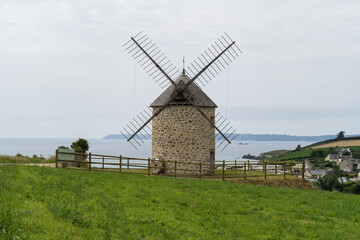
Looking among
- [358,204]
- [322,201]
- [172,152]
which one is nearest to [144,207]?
[322,201]

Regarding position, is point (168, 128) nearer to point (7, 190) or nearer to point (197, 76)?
point (197, 76)

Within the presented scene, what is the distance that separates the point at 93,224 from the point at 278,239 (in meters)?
5.63

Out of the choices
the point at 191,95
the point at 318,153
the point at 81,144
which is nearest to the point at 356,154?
the point at 318,153

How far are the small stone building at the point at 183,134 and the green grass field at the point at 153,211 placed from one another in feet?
26.5

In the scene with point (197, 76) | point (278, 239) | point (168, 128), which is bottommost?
point (278, 239)

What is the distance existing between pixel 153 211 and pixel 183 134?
14.4m

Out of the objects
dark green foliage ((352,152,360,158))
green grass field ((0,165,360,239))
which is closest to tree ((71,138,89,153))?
green grass field ((0,165,360,239))

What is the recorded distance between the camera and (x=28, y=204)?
10773 mm

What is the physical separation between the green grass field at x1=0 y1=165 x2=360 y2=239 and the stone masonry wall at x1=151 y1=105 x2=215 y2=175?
26.4 feet

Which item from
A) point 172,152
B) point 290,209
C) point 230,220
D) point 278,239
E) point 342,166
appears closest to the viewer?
point 278,239

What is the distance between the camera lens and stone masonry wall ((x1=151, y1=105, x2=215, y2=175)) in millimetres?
27672

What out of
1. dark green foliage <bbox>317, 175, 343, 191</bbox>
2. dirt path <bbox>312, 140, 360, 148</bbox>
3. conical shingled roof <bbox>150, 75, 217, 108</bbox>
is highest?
dirt path <bbox>312, 140, 360, 148</bbox>

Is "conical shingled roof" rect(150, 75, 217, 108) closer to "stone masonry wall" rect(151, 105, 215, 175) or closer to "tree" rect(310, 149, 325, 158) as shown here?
"stone masonry wall" rect(151, 105, 215, 175)

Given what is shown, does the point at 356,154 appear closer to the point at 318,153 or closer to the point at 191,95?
the point at 318,153
